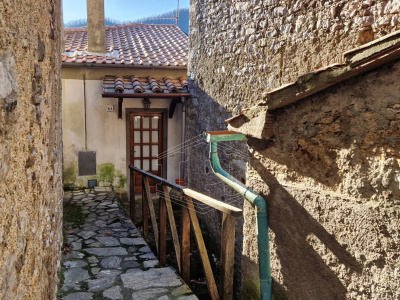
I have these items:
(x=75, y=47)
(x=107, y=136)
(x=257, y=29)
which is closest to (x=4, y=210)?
(x=257, y=29)

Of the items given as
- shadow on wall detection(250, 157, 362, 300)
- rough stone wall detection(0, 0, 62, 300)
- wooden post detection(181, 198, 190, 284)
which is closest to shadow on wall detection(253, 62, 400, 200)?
shadow on wall detection(250, 157, 362, 300)

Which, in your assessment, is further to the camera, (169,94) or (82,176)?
(82,176)

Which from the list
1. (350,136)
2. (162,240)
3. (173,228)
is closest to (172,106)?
(162,240)

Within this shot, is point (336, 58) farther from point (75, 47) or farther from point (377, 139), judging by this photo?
point (75, 47)

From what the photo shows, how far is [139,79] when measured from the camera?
8.18 meters

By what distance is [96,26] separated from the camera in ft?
27.9

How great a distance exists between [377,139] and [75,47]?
874cm

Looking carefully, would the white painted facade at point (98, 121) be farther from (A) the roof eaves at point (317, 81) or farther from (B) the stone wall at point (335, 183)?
(A) the roof eaves at point (317, 81)

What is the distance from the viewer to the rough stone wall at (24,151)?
4.29 ft

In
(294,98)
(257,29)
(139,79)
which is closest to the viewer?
(294,98)

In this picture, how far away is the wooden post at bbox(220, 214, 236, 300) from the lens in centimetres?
296

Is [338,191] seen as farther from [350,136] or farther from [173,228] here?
[173,228]

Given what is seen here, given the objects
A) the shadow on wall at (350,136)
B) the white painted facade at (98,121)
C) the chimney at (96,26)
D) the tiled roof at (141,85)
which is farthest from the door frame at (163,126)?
the shadow on wall at (350,136)

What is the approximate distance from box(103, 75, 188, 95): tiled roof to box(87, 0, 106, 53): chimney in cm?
98
